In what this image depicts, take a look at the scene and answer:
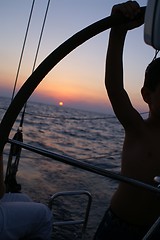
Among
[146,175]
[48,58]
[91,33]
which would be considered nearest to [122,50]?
[91,33]

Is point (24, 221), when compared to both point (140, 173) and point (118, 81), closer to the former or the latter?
point (140, 173)

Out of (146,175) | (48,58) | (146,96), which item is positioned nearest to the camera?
(48,58)

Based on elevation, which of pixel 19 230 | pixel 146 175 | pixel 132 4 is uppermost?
pixel 132 4

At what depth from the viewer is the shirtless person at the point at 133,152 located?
1.46m

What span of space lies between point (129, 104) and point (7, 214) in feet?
2.69

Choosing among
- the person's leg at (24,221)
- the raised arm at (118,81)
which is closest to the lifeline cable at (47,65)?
the raised arm at (118,81)

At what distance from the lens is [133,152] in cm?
151

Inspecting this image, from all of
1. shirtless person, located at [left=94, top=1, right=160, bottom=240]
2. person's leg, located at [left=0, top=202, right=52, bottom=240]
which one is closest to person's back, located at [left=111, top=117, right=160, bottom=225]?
shirtless person, located at [left=94, top=1, right=160, bottom=240]

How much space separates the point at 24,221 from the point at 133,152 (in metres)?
0.65

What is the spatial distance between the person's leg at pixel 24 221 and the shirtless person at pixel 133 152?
0.97 feet

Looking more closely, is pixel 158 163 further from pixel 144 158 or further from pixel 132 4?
pixel 132 4

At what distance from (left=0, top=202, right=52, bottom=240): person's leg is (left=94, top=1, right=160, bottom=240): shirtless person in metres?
0.30

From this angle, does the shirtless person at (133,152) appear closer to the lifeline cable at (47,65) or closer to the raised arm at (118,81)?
the raised arm at (118,81)

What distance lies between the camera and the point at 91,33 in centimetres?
114
